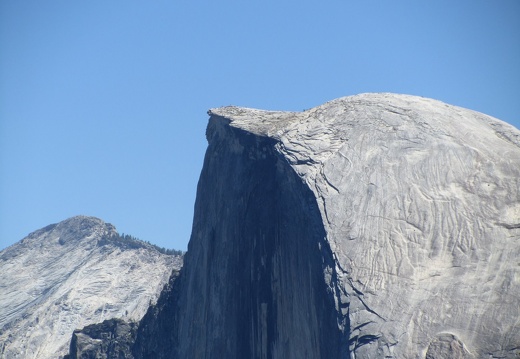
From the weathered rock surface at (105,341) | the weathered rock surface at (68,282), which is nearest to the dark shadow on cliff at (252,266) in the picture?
the weathered rock surface at (105,341)

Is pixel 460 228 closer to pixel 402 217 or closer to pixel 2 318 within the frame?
pixel 402 217

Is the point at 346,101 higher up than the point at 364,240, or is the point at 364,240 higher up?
the point at 346,101

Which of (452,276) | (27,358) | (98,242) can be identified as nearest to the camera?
(452,276)

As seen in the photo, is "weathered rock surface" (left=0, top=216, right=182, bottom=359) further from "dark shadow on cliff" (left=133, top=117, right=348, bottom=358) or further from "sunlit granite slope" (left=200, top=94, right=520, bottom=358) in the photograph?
"sunlit granite slope" (left=200, top=94, right=520, bottom=358)

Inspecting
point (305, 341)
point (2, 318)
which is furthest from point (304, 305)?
point (2, 318)

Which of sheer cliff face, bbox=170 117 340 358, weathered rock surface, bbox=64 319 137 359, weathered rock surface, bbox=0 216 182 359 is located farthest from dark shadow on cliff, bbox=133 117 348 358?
weathered rock surface, bbox=0 216 182 359

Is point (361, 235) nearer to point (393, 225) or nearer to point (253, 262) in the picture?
point (393, 225)

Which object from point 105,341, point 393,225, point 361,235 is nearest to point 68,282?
point 105,341
